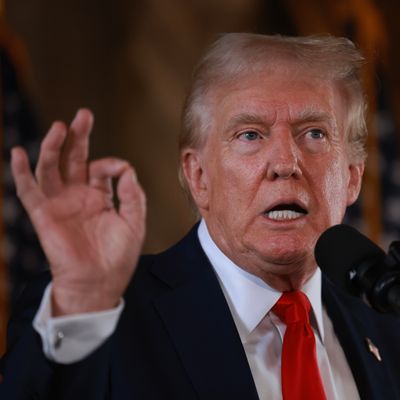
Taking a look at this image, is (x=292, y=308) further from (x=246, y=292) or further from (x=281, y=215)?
(x=281, y=215)

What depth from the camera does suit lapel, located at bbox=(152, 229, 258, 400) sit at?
1.90 metres

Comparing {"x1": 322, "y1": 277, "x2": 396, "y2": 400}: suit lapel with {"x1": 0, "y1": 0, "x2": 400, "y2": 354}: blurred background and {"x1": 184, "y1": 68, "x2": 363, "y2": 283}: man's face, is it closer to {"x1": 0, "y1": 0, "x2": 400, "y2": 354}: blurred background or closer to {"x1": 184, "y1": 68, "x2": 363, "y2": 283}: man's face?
{"x1": 184, "y1": 68, "x2": 363, "y2": 283}: man's face

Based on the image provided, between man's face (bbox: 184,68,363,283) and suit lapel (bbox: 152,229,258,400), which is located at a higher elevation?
man's face (bbox: 184,68,363,283)

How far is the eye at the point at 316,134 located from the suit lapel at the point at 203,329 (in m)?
0.42

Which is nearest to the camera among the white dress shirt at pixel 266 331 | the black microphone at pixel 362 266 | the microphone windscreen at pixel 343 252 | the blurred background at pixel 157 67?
the black microphone at pixel 362 266

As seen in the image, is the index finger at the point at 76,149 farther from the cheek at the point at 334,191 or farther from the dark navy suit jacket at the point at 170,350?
the cheek at the point at 334,191

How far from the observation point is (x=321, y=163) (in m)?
2.17

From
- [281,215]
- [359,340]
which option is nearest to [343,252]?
[281,215]

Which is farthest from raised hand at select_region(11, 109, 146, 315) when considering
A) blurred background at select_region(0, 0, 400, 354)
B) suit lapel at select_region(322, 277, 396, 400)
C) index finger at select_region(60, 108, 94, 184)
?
blurred background at select_region(0, 0, 400, 354)

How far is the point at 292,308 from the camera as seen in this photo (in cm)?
212

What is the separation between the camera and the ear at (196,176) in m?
2.28

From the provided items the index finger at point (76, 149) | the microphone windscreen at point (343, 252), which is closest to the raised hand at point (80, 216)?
the index finger at point (76, 149)

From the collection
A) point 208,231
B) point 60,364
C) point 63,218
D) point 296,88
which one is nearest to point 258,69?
point 296,88

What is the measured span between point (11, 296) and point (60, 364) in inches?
123
